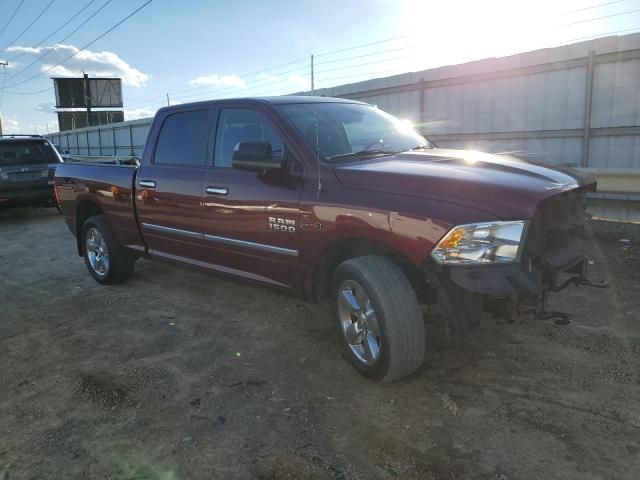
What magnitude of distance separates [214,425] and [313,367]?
867 millimetres

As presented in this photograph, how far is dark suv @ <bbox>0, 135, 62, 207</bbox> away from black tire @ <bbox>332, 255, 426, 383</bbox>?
9143mm

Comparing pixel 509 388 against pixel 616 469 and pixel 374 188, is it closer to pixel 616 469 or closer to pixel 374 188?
pixel 616 469

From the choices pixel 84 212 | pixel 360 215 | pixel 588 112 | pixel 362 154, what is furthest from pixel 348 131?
pixel 588 112

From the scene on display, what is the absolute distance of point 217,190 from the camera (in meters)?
4.03

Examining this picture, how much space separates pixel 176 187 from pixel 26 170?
7696 mm

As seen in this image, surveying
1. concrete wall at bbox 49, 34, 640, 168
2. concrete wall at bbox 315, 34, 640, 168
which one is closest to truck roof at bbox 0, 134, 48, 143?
concrete wall at bbox 49, 34, 640, 168

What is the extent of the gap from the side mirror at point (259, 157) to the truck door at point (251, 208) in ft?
0.30

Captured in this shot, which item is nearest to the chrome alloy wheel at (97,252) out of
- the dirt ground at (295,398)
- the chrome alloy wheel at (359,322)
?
the dirt ground at (295,398)

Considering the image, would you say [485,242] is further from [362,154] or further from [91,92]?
[91,92]

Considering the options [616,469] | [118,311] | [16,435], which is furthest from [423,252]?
[118,311]

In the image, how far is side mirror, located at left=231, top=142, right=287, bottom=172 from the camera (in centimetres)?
341

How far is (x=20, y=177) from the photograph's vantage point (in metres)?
10.3

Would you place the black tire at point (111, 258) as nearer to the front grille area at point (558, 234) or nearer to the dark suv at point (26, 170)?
the front grille area at point (558, 234)

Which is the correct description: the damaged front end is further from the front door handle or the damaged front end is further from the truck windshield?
the front door handle
